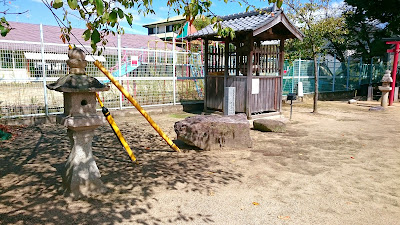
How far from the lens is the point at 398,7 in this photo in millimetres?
15516

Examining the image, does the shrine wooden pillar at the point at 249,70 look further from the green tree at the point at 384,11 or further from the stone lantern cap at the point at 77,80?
the green tree at the point at 384,11

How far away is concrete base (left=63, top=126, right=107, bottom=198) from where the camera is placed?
367 cm

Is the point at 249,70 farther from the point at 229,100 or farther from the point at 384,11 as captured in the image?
the point at 384,11

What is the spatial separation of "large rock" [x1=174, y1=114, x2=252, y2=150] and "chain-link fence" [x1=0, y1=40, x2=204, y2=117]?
7.61 ft

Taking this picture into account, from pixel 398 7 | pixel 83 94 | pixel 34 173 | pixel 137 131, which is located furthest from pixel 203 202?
pixel 398 7

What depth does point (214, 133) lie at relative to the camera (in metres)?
5.90

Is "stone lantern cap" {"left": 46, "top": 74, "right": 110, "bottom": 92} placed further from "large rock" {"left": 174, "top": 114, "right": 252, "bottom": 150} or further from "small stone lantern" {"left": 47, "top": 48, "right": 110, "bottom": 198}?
"large rock" {"left": 174, "top": 114, "right": 252, "bottom": 150}

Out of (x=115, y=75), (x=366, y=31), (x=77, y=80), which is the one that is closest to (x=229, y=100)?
(x=115, y=75)

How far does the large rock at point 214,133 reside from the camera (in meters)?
5.82

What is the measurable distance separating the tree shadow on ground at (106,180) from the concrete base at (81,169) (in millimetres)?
130

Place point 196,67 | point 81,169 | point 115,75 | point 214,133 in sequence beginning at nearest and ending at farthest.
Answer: point 81,169 < point 214,133 < point 115,75 < point 196,67

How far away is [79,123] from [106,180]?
111cm

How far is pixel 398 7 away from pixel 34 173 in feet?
59.3

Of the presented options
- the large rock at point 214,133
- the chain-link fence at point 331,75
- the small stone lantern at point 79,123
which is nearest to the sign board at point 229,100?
the large rock at point 214,133
